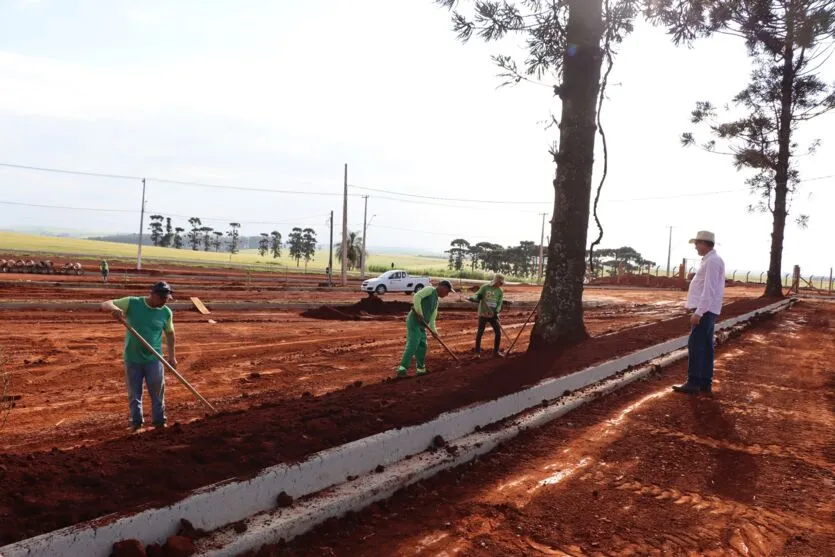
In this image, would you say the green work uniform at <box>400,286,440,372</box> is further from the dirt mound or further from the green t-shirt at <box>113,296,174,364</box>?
the dirt mound

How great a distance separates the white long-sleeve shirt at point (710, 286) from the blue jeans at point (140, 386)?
5.65 metres

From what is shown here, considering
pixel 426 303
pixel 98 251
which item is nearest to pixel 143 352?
pixel 426 303

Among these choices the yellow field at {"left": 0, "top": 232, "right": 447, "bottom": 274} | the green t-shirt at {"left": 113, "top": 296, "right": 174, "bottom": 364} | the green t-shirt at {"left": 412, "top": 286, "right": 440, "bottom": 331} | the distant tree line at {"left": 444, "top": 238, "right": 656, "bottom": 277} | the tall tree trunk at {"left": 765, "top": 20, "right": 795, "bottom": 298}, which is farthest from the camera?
the distant tree line at {"left": 444, "top": 238, "right": 656, "bottom": 277}

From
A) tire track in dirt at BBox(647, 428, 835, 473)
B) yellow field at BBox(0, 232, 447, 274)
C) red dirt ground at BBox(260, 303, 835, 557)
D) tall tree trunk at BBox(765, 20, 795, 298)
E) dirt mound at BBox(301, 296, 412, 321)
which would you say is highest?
tall tree trunk at BBox(765, 20, 795, 298)

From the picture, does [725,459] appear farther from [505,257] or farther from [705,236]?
[505,257]

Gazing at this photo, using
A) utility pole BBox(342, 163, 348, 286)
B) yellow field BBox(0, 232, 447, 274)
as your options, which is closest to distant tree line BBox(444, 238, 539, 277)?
yellow field BBox(0, 232, 447, 274)

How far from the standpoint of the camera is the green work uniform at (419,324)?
26.8ft

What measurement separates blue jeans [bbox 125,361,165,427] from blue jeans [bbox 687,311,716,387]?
18.7 ft

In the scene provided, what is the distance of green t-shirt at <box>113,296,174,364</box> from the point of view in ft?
18.7

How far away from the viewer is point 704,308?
668 cm

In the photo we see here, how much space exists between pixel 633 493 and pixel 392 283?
27.5 metres

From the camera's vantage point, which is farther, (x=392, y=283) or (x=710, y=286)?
(x=392, y=283)

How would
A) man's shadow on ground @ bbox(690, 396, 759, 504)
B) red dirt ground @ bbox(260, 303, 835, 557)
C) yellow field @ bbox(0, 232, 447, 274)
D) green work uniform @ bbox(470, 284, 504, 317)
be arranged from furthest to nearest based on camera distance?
yellow field @ bbox(0, 232, 447, 274)
green work uniform @ bbox(470, 284, 504, 317)
man's shadow on ground @ bbox(690, 396, 759, 504)
red dirt ground @ bbox(260, 303, 835, 557)

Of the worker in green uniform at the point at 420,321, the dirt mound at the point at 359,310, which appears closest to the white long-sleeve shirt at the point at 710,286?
the worker in green uniform at the point at 420,321
